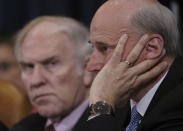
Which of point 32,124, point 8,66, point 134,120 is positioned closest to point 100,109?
point 134,120

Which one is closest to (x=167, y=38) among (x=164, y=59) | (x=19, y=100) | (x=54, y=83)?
(x=164, y=59)

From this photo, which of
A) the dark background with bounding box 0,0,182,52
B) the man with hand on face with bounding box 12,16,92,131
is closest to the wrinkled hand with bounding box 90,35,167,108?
the man with hand on face with bounding box 12,16,92,131

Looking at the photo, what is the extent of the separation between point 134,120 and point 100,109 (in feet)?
0.58

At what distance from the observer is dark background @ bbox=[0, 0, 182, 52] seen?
4.60 metres

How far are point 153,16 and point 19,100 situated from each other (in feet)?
4.84

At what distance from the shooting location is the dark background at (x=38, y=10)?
4.60 m

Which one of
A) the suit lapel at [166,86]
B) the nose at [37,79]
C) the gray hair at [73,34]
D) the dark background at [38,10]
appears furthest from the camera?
the dark background at [38,10]

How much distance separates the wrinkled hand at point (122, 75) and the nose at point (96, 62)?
3 centimetres

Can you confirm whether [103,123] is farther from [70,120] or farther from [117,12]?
[70,120]

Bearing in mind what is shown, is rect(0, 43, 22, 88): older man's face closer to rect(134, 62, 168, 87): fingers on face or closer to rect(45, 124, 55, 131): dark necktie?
rect(45, 124, 55, 131): dark necktie

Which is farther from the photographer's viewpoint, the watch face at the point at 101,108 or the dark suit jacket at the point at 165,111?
the watch face at the point at 101,108

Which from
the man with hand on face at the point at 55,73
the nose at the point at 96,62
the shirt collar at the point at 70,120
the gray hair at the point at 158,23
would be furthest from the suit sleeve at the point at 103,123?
the shirt collar at the point at 70,120

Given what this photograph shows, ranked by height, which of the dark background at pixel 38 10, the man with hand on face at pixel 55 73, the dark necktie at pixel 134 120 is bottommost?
the dark background at pixel 38 10

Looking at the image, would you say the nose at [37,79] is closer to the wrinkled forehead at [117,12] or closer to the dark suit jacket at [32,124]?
the dark suit jacket at [32,124]
